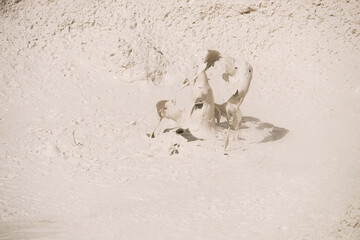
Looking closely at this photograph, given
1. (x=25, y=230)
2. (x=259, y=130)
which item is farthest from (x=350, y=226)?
(x=259, y=130)

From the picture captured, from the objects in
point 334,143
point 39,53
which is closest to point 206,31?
point 39,53

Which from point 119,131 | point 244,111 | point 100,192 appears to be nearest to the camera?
point 100,192

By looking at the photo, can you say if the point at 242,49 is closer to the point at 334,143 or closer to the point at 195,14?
the point at 195,14

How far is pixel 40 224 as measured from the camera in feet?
15.8

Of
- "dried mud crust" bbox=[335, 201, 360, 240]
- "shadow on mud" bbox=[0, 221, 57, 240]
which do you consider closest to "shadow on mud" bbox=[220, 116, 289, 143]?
"dried mud crust" bbox=[335, 201, 360, 240]

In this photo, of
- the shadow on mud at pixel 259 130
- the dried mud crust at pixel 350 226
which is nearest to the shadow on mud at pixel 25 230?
the dried mud crust at pixel 350 226

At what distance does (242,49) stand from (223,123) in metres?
2.02

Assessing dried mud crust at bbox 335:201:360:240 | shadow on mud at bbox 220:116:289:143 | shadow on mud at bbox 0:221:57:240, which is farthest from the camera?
shadow on mud at bbox 220:116:289:143

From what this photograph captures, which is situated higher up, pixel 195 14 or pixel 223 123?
pixel 195 14

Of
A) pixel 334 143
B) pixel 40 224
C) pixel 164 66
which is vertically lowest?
pixel 40 224

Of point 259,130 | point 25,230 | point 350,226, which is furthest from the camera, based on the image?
point 259,130

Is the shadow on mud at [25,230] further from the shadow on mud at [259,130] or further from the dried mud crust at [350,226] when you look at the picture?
the shadow on mud at [259,130]

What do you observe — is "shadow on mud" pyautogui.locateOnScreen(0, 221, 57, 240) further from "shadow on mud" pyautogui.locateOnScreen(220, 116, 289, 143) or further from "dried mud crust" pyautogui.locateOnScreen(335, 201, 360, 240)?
"shadow on mud" pyautogui.locateOnScreen(220, 116, 289, 143)

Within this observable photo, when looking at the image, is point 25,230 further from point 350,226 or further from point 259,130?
point 259,130
